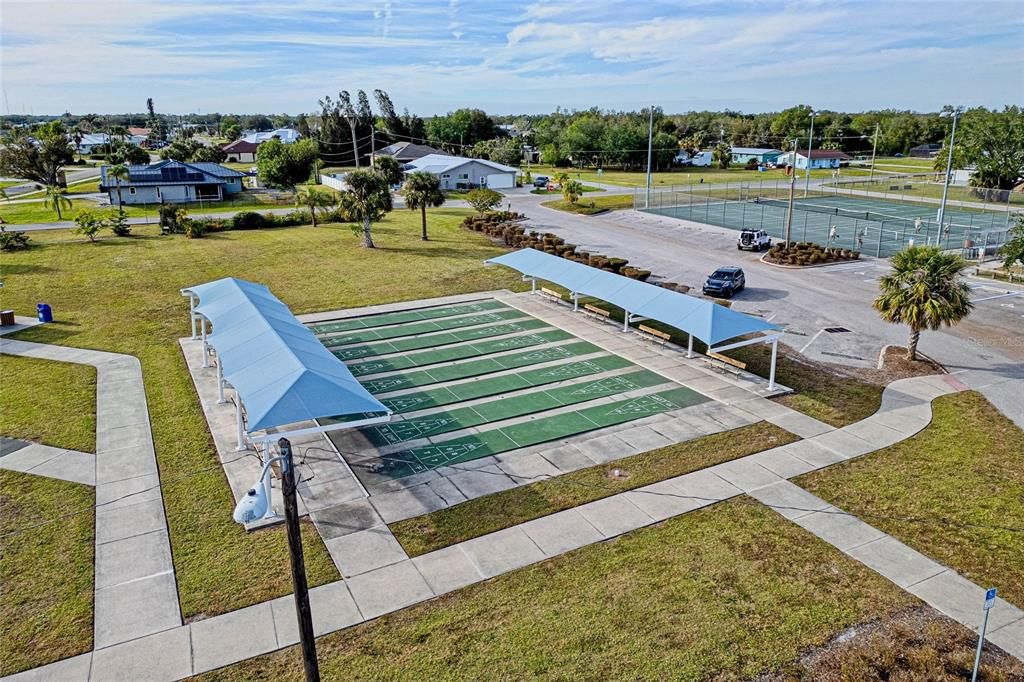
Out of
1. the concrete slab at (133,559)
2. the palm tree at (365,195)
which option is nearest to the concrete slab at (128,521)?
the concrete slab at (133,559)

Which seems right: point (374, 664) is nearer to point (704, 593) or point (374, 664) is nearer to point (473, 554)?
point (473, 554)

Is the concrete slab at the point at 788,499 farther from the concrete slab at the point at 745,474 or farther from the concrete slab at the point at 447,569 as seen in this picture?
the concrete slab at the point at 447,569

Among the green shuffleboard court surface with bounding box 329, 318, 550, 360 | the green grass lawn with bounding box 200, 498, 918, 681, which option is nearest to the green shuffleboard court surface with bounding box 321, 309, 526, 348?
the green shuffleboard court surface with bounding box 329, 318, 550, 360

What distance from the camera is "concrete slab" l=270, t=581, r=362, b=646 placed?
39.5 ft

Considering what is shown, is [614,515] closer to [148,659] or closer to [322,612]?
[322,612]

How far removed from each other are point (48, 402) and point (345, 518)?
1234cm

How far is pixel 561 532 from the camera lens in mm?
14953

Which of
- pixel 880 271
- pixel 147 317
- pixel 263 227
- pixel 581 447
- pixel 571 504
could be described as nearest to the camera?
pixel 571 504

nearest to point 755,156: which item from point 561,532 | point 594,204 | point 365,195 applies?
point 594,204

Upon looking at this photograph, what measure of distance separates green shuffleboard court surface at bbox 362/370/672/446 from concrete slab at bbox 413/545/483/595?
532cm

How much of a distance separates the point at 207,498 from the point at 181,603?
3749mm

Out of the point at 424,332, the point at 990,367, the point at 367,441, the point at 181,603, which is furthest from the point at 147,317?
the point at 990,367

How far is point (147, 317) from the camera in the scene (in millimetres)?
30844

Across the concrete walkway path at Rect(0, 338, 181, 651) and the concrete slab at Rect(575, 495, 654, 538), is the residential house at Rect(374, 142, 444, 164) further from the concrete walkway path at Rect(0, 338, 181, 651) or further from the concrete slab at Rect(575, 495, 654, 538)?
the concrete slab at Rect(575, 495, 654, 538)
